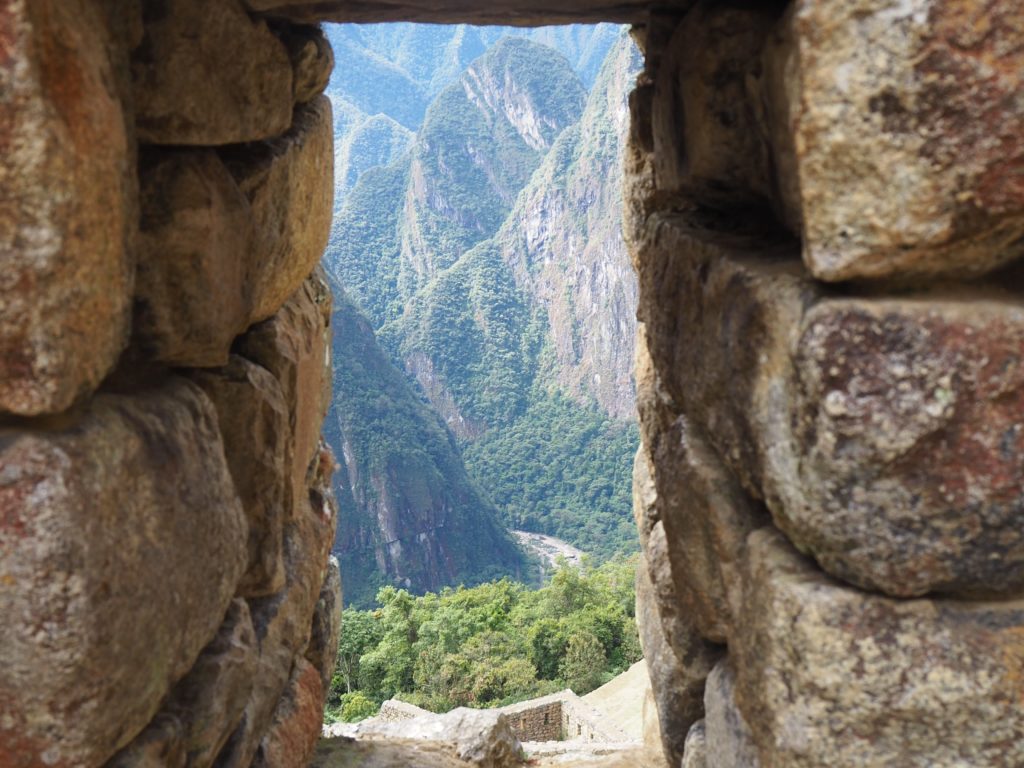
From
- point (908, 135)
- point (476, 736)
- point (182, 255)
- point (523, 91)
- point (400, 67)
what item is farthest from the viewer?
point (400, 67)

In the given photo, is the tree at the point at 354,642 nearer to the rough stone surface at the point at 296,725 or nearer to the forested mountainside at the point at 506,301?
the rough stone surface at the point at 296,725

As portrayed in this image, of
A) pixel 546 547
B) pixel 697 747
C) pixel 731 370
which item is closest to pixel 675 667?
pixel 697 747

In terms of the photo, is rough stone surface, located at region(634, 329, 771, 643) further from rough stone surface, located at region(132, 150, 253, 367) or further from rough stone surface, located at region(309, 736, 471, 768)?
rough stone surface, located at region(309, 736, 471, 768)

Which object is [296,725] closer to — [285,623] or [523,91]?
[285,623]

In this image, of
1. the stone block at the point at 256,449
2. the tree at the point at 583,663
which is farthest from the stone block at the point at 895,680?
the tree at the point at 583,663

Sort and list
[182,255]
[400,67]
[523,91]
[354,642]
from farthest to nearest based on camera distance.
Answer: [400,67], [523,91], [354,642], [182,255]

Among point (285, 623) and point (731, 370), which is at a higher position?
point (731, 370)

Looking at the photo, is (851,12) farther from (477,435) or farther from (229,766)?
(477,435)
